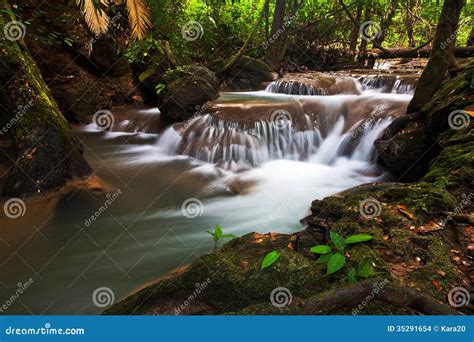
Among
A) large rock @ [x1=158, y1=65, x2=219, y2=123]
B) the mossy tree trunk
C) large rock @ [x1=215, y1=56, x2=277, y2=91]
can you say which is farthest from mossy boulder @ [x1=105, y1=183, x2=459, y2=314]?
large rock @ [x1=215, y1=56, x2=277, y2=91]

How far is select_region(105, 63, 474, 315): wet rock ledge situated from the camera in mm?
2006

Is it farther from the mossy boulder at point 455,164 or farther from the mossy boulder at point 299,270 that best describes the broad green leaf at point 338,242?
the mossy boulder at point 455,164

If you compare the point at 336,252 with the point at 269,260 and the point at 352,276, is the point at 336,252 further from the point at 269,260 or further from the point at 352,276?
the point at 269,260

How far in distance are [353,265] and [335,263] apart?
0.49 feet

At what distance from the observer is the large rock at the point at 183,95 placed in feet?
28.1

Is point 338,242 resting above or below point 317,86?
below

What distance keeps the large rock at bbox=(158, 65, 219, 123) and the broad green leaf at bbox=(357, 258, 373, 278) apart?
6831 millimetres

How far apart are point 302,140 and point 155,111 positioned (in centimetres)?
459

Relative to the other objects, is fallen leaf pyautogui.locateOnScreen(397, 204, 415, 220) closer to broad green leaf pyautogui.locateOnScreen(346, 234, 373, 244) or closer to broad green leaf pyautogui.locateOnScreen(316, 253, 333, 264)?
broad green leaf pyautogui.locateOnScreen(346, 234, 373, 244)

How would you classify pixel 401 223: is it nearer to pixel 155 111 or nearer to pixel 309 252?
pixel 309 252

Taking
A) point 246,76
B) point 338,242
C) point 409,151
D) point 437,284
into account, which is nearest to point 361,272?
point 338,242

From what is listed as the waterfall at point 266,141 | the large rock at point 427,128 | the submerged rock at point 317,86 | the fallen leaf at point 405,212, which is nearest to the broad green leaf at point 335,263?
the fallen leaf at point 405,212

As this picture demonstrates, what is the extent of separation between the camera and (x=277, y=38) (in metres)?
14.0

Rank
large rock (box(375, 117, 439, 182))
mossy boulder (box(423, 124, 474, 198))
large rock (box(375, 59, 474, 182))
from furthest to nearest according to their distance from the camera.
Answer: large rock (box(375, 117, 439, 182)), large rock (box(375, 59, 474, 182)), mossy boulder (box(423, 124, 474, 198))
